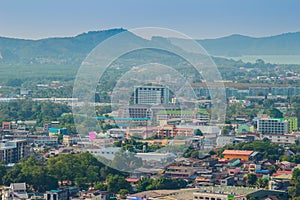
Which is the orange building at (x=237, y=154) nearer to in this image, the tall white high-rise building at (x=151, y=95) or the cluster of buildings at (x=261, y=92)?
the tall white high-rise building at (x=151, y=95)

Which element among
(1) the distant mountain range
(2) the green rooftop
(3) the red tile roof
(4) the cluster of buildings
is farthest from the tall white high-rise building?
(1) the distant mountain range

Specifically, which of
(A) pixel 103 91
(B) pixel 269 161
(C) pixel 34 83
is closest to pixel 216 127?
(B) pixel 269 161

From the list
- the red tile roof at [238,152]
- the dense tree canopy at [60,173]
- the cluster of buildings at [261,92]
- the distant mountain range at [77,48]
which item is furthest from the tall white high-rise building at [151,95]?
the distant mountain range at [77,48]

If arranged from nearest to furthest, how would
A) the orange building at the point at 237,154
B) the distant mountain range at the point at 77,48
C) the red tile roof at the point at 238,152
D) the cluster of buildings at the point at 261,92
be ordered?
the orange building at the point at 237,154, the red tile roof at the point at 238,152, the cluster of buildings at the point at 261,92, the distant mountain range at the point at 77,48

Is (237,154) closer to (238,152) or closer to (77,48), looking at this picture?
(238,152)

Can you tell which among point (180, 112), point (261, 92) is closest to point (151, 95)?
point (180, 112)

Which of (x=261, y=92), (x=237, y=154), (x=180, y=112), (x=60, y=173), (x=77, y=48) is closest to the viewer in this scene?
(x=60, y=173)
